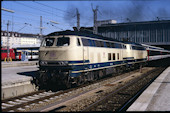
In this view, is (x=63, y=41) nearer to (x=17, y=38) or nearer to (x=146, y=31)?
(x=146, y=31)

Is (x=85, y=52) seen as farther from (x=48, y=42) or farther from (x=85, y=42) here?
(x=48, y=42)

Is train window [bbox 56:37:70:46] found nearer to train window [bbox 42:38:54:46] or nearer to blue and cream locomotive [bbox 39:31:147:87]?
blue and cream locomotive [bbox 39:31:147:87]

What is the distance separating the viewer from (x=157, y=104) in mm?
8570

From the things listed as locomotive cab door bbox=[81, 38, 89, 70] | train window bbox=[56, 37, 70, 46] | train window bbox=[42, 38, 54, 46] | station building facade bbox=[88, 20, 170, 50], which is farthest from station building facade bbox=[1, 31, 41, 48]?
train window bbox=[56, 37, 70, 46]

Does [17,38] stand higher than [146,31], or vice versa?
[17,38]

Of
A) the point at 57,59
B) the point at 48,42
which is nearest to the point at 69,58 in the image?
the point at 57,59

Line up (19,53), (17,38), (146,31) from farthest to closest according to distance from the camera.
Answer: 1. (17,38)
2. (146,31)
3. (19,53)

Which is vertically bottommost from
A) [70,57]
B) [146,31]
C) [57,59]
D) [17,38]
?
[57,59]

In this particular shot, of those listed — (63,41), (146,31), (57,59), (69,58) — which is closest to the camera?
(69,58)

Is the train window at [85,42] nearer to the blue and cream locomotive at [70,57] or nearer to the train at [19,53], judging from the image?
Result: the blue and cream locomotive at [70,57]

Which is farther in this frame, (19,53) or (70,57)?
(19,53)

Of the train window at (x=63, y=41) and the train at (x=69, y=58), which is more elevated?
the train window at (x=63, y=41)

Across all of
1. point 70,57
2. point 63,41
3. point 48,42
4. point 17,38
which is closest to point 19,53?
point 48,42

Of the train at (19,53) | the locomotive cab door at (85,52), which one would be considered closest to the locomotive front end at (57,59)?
the locomotive cab door at (85,52)
